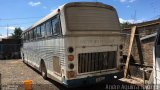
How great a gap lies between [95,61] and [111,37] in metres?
1.13

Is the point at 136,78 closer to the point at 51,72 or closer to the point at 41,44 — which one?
the point at 51,72

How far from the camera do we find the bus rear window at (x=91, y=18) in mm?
8945

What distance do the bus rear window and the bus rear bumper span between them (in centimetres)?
177

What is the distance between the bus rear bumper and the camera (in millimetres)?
8633

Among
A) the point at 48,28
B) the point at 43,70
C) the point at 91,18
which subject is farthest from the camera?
the point at 43,70

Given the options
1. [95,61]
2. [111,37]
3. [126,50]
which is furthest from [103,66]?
[126,50]

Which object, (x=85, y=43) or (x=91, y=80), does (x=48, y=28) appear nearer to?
(x=85, y=43)

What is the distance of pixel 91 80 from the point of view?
8953 millimetres

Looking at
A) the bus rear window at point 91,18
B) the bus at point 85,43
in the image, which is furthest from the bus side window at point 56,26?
the bus rear window at point 91,18

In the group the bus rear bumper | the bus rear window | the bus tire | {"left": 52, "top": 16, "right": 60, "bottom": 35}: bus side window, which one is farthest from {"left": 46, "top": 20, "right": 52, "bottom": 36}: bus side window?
the bus rear bumper

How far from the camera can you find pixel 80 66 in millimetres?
8875

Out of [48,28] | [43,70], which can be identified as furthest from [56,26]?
[43,70]

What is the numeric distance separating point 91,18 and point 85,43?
102 centimetres

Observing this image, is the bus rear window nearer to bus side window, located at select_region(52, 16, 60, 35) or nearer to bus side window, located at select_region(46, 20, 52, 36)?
bus side window, located at select_region(52, 16, 60, 35)
